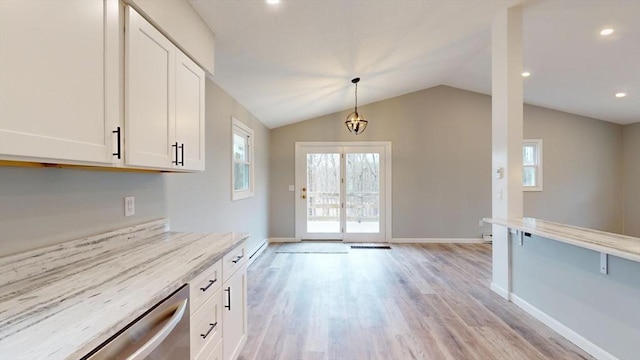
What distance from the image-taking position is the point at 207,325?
150 centimetres

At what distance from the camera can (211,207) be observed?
9.98 feet

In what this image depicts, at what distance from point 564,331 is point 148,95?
3432 mm

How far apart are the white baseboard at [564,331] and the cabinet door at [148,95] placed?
3172mm

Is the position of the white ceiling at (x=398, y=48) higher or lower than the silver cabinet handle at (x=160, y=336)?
higher

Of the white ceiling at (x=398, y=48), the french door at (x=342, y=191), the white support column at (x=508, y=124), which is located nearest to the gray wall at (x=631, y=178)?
the white ceiling at (x=398, y=48)

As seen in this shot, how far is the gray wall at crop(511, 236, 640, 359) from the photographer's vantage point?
1.85 m

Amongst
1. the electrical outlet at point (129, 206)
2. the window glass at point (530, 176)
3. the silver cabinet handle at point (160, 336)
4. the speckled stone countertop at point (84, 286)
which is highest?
the window glass at point (530, 176)

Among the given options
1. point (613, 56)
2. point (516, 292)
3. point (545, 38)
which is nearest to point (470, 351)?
point (516, 292)

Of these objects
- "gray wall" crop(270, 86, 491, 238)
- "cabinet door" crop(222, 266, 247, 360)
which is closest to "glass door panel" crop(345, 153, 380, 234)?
"gray wall" crop(270, 86, 491, 238)

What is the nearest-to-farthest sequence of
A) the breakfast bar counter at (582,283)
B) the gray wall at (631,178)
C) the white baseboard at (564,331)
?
1. the breakfast bar counter at (582,283)
2. the white baseboard at (564,331)
3. the gray wall at (631,178)

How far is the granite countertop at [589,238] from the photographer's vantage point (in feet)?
5.65

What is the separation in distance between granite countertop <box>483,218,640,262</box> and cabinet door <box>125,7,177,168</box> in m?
2.72

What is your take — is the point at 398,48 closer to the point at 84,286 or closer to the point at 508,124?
the point at 508,124

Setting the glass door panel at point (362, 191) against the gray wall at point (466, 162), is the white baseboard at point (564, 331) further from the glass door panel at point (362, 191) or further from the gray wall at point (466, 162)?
the glass door panel at point (362, 191)
